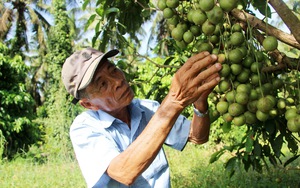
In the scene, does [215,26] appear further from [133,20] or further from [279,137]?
[133,20]

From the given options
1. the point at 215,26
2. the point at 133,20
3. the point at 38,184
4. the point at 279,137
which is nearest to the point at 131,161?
the point at 215,26

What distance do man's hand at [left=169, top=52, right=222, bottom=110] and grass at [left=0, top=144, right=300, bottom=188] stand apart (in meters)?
2.84

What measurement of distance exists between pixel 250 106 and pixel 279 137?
0.78 metres

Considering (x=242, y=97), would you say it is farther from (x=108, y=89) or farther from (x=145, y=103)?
(x=145, y=103)

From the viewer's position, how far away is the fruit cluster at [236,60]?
4.16 feet

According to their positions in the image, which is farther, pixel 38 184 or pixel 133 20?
pixel 38 184

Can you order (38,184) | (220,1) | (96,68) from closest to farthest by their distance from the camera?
(220,1)
(96,68)
(38,184)

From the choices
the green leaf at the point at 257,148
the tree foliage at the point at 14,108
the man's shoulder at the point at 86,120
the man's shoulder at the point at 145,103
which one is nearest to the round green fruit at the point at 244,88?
the man's shoulder at the point at 86,120

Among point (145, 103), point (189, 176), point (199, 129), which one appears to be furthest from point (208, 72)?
point (189, 176)

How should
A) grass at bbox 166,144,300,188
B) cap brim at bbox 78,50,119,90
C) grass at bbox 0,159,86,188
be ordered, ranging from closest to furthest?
cap brim at bbox 78,50,119,90
grass at bbox 166,144,300,188
grass at bbox 0,159,86,188

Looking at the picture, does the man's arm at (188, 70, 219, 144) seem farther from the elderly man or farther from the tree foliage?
the tree foliage

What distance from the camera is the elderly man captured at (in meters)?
1.46

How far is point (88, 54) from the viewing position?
1875mm

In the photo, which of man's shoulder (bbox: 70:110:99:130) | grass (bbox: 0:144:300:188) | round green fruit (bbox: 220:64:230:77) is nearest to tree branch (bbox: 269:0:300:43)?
round green fruit (bbox: 220:64:230:77)
